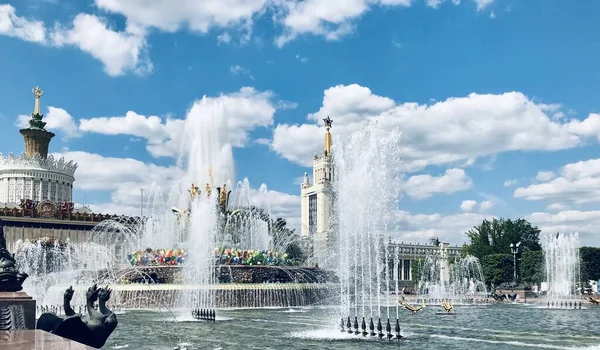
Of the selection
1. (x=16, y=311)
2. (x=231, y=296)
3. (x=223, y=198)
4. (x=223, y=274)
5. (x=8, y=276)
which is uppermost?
(x=223, y=198)

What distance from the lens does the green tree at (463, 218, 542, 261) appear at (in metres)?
101

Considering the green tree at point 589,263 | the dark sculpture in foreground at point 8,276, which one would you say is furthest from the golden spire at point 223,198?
the green tree at point 589,263

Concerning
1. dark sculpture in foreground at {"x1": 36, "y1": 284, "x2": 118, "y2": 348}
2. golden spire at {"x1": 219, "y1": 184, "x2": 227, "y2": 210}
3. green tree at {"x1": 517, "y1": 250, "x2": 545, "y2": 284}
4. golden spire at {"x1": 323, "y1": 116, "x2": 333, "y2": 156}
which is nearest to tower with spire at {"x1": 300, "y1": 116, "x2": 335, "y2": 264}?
golden spire at {"x1": 323, "y1": 116, "x2": 333, "y2": 156}

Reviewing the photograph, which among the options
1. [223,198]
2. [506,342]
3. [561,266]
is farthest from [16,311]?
[561,266]

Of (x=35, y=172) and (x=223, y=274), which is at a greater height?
(x=35, y=172)

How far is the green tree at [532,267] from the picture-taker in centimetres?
8500

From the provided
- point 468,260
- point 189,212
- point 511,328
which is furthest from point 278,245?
point 511,328

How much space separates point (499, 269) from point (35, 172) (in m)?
79.6

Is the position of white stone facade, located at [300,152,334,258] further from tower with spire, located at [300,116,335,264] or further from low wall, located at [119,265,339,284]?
low wall, located at [119,265,339,284]

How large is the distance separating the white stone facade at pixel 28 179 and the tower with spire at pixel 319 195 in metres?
64.2

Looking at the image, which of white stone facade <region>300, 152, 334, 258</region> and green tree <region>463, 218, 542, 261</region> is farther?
white stone facade <region>300, 152, 334, 258</region>

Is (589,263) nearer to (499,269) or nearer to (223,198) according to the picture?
(499,269)

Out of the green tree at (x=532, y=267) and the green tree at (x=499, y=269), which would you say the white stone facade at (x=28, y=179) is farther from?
the green tree at (x=532, y=267)

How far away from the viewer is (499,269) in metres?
90.2
